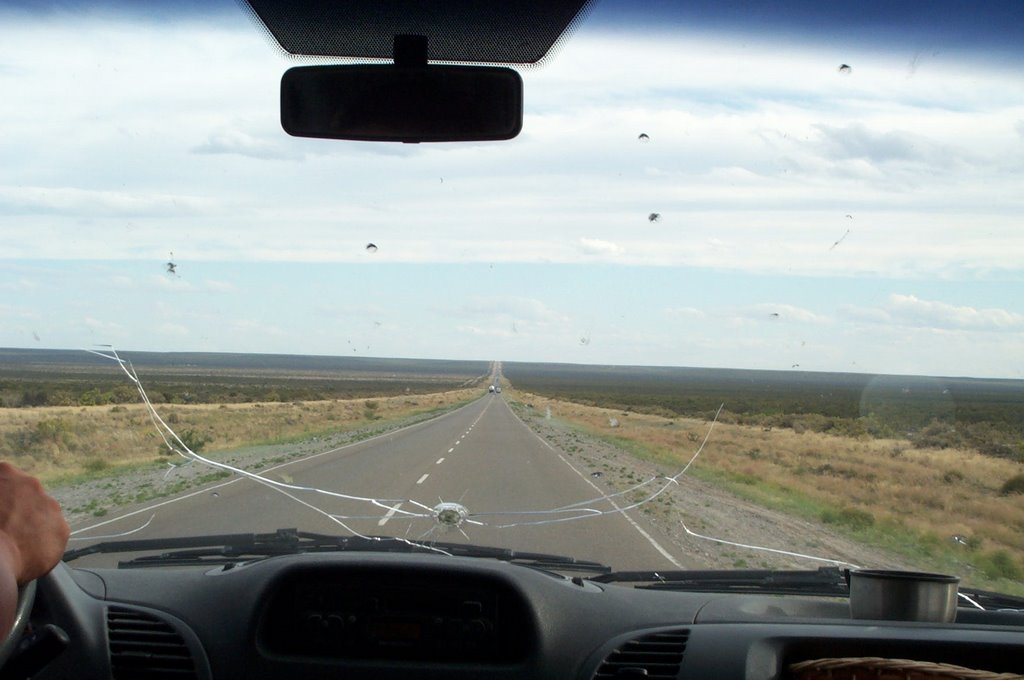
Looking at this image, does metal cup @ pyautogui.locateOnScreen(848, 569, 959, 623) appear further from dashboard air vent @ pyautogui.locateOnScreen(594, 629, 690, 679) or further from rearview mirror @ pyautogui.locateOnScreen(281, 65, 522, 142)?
rearview mirror @ pyautogui.locateOnScreen(281, 65, 522, 142)

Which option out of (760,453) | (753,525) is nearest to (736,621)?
(753,525)

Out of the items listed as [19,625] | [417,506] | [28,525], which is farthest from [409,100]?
[417,506]

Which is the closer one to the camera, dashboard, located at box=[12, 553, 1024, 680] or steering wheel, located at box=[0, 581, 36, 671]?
steering wheel, located at box=[0, 581, 36, 671]

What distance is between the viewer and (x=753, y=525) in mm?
8227

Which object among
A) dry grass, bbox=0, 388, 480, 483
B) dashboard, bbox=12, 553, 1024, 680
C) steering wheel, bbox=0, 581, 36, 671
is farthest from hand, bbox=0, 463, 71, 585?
dry grass, bbox=0, 388, 480, 483

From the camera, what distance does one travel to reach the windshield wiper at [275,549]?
5090 millimetres

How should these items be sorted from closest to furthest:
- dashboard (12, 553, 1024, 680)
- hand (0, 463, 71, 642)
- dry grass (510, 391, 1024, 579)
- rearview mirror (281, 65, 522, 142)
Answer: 1. hand (0, 463, 71, 642)
2. rearview mirror (281, 65, 522, 142)
3. dashboard (12, 553, 1024, 680)
4. dry grass (510, 391, 1024, 579)

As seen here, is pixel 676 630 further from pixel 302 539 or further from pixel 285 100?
pixel 285 100

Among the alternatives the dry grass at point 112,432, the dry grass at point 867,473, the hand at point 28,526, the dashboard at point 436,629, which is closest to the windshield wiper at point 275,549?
the dashboard at point 436,629

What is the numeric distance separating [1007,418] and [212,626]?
16.6m

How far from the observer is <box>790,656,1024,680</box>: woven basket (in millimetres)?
2584

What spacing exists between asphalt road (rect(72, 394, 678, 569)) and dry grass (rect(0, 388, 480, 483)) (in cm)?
58

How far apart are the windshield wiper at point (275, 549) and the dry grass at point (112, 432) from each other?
165 centimetres

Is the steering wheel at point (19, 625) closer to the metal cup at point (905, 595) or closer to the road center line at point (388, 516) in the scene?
the metal cup at point (905, 595)
